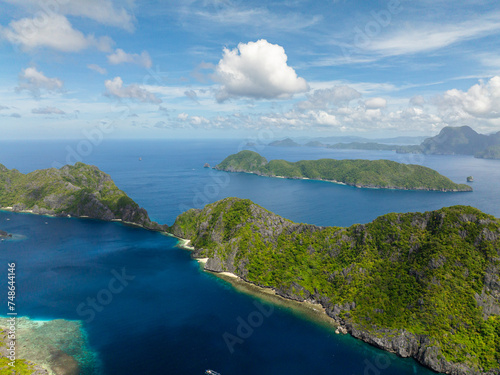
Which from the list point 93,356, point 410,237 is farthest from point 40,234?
point 410,237

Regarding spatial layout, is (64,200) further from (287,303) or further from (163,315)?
(287,303)

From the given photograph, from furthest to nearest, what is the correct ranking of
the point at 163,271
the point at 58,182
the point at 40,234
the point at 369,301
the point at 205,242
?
the point at 58,182, the point at 40,234, the point at 205,242, the point at 163,271, the point at 369,301

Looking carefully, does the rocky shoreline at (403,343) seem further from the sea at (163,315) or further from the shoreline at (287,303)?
the sea at (163,315)

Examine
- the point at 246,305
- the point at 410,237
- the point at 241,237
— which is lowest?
the point at 246,305

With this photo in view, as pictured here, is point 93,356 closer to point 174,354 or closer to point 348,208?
point 174,354

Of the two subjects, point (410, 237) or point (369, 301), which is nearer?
point (369, 301)

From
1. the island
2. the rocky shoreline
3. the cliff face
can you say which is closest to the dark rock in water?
the island
